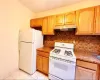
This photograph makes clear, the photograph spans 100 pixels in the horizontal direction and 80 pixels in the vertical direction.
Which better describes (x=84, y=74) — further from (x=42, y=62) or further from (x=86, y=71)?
(x=42, y=62)

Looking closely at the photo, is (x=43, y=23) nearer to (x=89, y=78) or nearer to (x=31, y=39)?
(x=31, y=39)

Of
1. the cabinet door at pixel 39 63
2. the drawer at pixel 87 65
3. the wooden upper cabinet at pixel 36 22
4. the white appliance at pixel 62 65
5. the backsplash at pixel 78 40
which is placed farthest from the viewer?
the wooden upper cabinet at pixel 36 22

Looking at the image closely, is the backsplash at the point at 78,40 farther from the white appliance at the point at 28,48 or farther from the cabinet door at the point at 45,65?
the cabinet door at the point at 45,65

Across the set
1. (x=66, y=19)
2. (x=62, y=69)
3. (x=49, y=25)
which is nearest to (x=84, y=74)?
(x=62, y=69)

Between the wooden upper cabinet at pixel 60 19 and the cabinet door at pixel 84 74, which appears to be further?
the wooden upper cabinet at pixel 60 19

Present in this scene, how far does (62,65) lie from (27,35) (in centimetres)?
139

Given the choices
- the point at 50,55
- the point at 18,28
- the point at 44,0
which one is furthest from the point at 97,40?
the point at 18,28

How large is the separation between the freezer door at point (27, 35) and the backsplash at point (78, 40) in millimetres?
852

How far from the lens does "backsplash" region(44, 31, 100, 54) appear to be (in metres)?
2.18

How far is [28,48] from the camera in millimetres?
2488

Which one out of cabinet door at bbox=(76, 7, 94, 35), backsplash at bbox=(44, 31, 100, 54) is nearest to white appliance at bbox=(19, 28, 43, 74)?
backsplash at bbox=(44, 31, 100, 54)

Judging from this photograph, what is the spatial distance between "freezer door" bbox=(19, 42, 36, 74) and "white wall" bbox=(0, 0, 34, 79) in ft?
0.68

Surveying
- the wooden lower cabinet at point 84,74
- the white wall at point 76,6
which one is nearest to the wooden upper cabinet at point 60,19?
the white wall at point 76,6

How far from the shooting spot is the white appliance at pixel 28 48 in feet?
7.96
